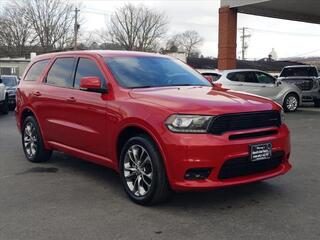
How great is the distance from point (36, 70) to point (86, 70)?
70.4 inches

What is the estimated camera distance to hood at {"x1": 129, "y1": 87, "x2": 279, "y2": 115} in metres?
5.08

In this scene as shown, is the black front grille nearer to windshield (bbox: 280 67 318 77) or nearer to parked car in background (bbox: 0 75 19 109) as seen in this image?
windshield (bbox: 280 67 318 77)

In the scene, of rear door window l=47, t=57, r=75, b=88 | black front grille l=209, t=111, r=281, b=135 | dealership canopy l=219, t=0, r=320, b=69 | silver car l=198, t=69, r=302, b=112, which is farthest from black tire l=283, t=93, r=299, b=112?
black front grille l=209, t=111, r=281, b=135

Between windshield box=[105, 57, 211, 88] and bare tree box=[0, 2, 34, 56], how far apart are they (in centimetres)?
5886

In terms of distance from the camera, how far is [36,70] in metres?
8.14

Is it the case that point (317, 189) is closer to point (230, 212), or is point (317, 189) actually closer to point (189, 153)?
point (230, 212)

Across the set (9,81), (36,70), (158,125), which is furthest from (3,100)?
(158,125)

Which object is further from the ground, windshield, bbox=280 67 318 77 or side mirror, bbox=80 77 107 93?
side mirror, bbox=80 77 107 93

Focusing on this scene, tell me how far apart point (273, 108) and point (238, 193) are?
1110mm

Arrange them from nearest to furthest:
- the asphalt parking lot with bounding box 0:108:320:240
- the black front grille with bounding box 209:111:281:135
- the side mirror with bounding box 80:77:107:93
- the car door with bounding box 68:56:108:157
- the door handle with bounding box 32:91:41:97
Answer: the asphalt parking lot with bounding box 0:108:320:240
the black front grille with bounding box 209:111:281:135
the side mirror with bounding box 80:77:107:93
the car door with bounding box 68:56:108:157
the door handle with bounding box 32:91:41:97

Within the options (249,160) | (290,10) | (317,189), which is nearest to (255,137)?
(249,160)

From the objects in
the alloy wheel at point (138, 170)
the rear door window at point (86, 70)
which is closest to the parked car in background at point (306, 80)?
the rear door window at point (86, 70)

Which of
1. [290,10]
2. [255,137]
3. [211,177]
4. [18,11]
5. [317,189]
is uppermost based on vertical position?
[18,11]

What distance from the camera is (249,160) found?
5.18 meters
